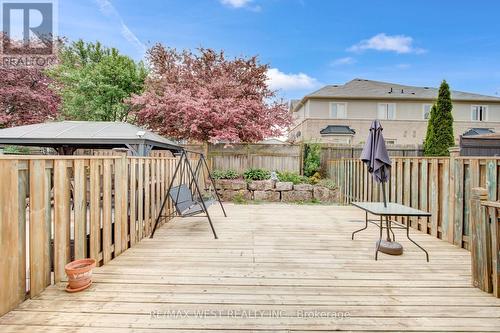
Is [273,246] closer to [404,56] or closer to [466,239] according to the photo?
[466,239]

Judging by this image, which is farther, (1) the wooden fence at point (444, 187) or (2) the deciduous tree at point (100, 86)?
(2) the deciduous tree at point (100, 86)

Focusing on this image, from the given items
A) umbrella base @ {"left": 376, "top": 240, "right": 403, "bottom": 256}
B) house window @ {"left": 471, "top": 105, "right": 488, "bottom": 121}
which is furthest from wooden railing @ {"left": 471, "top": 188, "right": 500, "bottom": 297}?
house window @ {"left": 471, "top": 105, "right": 488, "bottom": 121}

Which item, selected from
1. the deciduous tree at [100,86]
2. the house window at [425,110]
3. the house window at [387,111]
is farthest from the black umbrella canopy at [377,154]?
the house window at [425,110]

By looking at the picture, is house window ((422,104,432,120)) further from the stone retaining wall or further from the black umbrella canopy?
the black umbrella canopy

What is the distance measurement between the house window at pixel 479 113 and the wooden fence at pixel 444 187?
63.8ft

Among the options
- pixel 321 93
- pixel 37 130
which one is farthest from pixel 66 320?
pixel 321 93

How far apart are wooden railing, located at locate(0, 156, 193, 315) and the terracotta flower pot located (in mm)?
225

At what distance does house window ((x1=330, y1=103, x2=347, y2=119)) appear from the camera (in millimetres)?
18639

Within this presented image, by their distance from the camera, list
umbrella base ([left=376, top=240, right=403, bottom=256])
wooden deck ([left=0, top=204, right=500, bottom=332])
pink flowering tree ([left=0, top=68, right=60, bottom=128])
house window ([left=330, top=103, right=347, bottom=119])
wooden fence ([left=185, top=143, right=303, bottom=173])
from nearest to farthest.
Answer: wooden deck ([left=0, top=204, right=500, bottom=332]), umbrella base ([left=376, top=240, right=403, bottom=256]), wooden fence ([left=185, top=143, right=303, bottom=173]), pink flowering tree ([left=0, top=68, right=60, bottom=128]), house window ([left=330, top=103, right=347, bottom=119])

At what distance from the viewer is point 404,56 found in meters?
18.5

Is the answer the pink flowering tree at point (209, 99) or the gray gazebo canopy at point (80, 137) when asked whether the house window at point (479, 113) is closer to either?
the pink flowering tree at point (209, 99)

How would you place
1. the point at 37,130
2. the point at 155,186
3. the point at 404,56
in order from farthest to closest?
the point at 404,56 → the point at 37,130 → the point at 155,186

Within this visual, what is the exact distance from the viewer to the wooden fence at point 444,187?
3.40 meters

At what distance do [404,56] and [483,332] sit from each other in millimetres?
21101
